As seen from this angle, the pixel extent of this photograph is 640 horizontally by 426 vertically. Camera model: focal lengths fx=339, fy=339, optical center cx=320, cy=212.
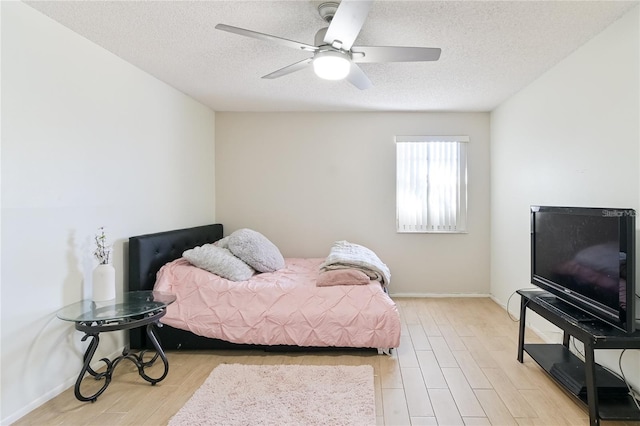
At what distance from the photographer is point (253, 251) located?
321cm

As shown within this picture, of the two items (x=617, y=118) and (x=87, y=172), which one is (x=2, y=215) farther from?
(x=617, y=118)

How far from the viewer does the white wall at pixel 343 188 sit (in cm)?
433

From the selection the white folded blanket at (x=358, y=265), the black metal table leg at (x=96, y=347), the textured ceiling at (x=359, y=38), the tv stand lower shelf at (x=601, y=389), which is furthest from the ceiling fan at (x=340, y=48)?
the tv stand lower shelf at (x=601, y=389)

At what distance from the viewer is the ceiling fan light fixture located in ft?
6.57

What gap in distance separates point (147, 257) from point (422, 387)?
2300mm

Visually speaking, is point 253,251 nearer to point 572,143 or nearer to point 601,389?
point 601,389

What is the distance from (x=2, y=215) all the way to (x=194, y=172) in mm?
2150

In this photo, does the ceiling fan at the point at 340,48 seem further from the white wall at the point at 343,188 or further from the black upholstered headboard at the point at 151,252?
the white wall at the point at 343,188

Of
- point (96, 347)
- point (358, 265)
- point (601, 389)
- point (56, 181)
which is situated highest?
point (56, 181)

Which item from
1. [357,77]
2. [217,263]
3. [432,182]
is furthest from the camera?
[432,182]

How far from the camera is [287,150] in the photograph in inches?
174

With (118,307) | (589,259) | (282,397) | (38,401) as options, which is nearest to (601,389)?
(589,259)

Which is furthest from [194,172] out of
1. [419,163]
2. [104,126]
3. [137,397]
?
[419,163]

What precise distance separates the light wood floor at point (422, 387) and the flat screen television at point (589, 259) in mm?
627
